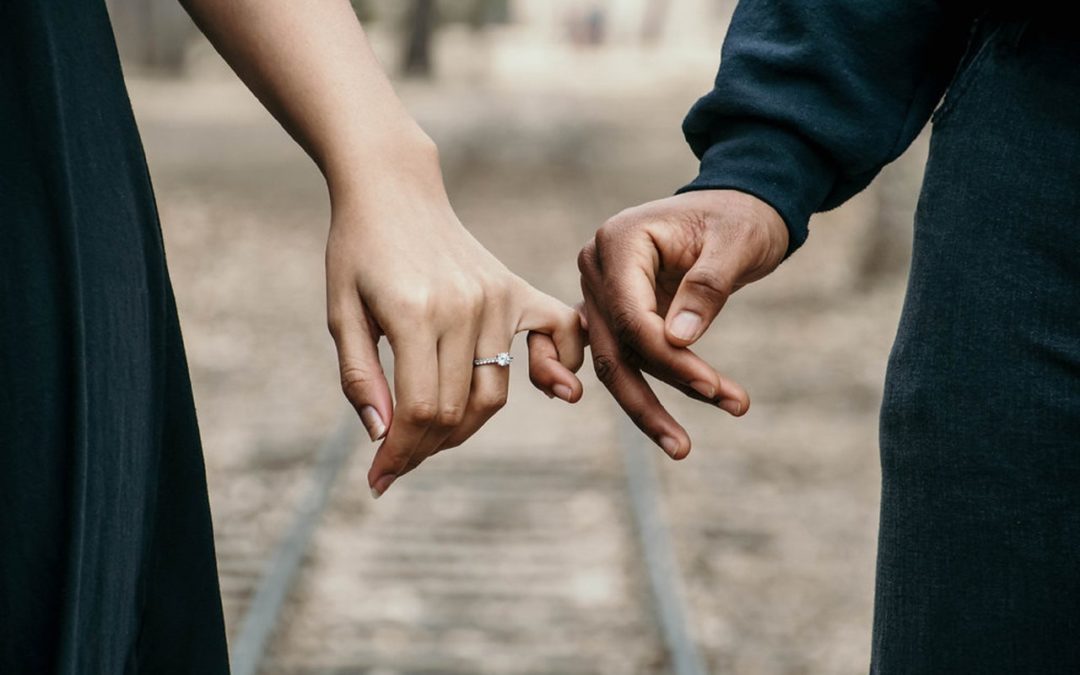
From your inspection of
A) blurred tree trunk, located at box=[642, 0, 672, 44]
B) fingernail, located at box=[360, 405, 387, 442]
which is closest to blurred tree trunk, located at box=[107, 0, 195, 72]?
fingernail, located at box=[360, 405, 387, 442]

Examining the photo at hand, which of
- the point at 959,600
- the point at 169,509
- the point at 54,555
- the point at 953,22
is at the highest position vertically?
the point at 953,22

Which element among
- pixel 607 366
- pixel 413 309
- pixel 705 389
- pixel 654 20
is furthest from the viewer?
pixel 654 20

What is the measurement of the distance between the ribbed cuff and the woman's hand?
1.70ft

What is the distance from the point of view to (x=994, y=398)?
4.60ft

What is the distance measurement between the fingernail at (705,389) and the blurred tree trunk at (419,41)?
30.0m

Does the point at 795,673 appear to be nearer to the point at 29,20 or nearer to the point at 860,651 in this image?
the point at 860,651

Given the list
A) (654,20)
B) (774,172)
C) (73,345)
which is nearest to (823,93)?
(774,172)

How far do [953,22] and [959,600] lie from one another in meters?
0.76

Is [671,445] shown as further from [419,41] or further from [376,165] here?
[419,41]

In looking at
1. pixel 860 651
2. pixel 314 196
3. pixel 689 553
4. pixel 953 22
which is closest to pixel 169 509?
pixel 953 22

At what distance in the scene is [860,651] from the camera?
15.4 feet

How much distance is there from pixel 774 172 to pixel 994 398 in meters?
0.46

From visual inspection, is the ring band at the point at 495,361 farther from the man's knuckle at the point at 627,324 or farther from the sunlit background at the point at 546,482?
the sunlit background at the point at 546,482

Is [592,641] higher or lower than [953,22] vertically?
lower
